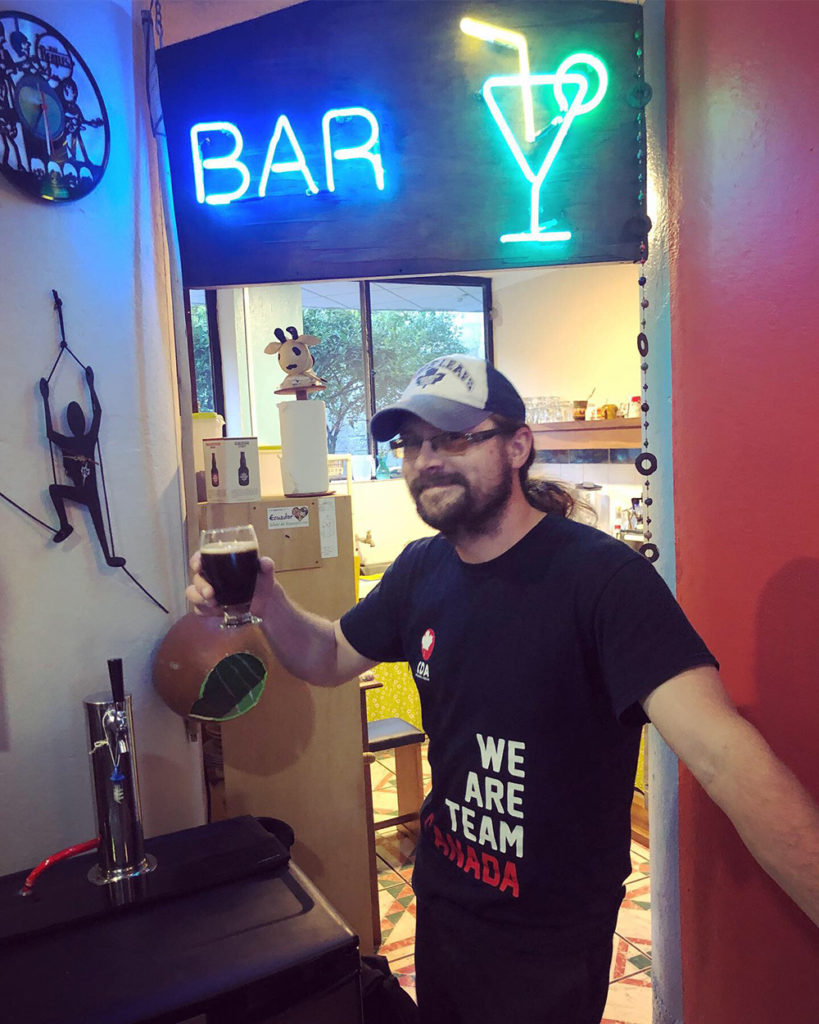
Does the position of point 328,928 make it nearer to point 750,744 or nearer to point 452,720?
point 452,720

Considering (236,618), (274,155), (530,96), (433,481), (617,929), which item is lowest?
(617,929)

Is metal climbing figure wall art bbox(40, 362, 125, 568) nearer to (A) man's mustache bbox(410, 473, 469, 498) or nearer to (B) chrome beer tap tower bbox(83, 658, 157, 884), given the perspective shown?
(B) chrome beer tap tower bbox(83, 658, 157, 884)

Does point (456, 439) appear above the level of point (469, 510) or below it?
above

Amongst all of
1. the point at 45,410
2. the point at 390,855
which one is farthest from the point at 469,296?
the point at 45,410

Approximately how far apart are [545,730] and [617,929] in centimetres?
216

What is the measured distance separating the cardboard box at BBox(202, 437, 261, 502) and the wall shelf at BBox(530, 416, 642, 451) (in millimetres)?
2274

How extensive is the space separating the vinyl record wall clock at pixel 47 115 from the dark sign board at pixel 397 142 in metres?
0.19

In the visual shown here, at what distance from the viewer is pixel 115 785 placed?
4.70 ft

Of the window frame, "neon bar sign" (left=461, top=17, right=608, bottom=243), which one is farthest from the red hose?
the window frame

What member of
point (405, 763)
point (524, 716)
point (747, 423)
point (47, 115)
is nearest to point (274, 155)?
point (47, 115)

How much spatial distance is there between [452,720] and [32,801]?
1.03 meters

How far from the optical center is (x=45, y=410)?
1.71 m

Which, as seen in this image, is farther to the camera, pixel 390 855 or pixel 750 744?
pixel 390 855

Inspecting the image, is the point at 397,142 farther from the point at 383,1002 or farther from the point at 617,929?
the point at 617,929
